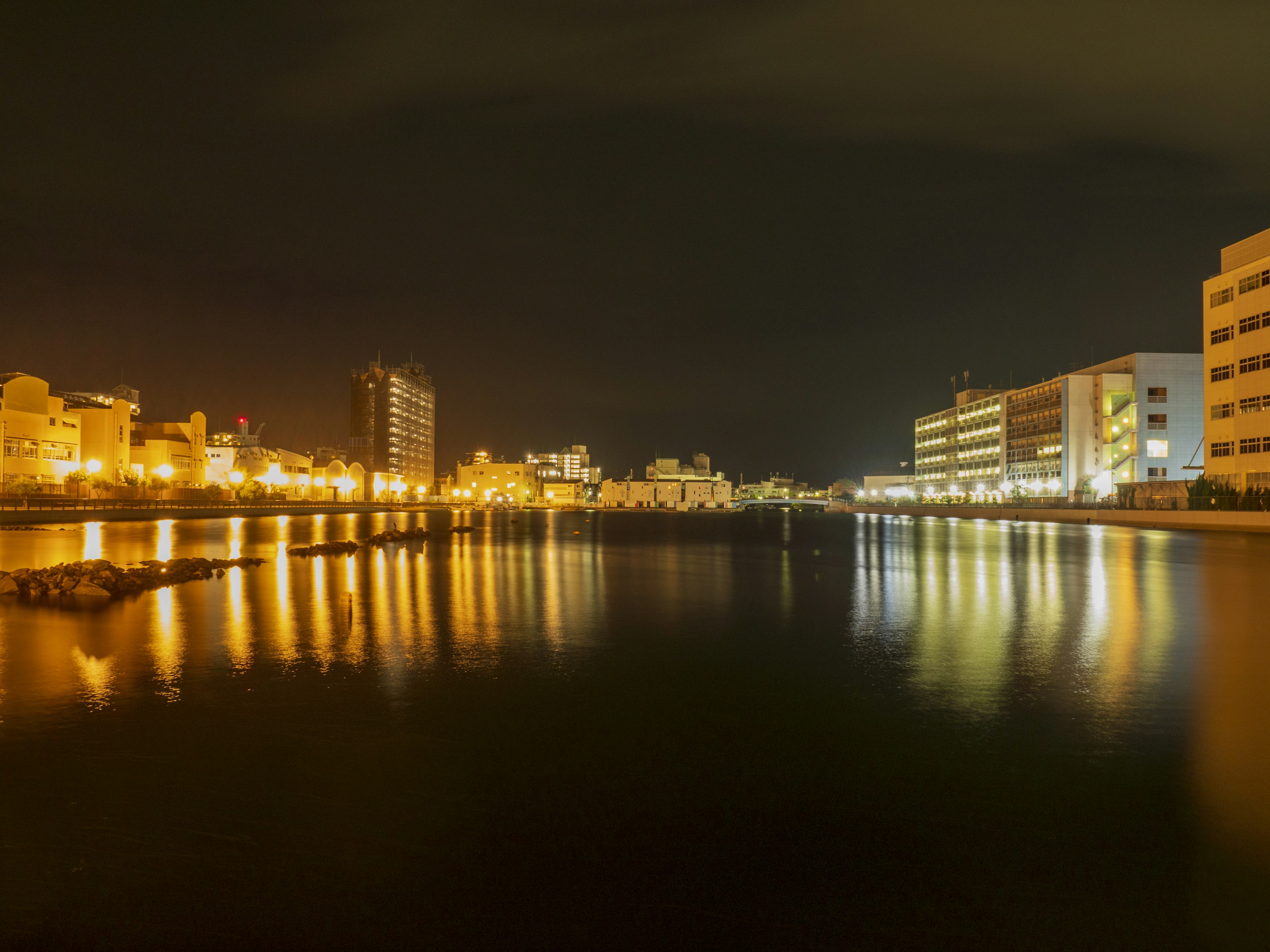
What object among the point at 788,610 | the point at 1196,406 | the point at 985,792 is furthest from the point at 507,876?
the point at 1196,406

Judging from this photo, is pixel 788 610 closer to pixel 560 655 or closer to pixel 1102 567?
pixel 560 655

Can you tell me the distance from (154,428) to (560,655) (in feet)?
368

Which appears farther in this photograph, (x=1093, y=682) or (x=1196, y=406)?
(x=1196, y=406)

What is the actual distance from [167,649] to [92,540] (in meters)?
33.1

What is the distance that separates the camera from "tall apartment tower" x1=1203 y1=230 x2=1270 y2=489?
58.6 m

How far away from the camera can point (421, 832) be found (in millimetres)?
5988

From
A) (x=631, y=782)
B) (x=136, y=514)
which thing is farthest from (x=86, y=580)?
(x=136, y=514)

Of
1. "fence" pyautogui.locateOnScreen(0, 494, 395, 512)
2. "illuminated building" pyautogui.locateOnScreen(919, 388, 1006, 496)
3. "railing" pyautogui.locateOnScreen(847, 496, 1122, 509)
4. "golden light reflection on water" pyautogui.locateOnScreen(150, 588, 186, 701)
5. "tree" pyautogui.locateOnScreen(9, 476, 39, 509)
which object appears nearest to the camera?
"golden light reflection on water" pyautogui.locateOnScreen(150, 588, 186, 701)

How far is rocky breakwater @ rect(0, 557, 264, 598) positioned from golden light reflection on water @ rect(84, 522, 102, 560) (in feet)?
24.5

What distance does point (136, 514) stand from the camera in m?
64.7

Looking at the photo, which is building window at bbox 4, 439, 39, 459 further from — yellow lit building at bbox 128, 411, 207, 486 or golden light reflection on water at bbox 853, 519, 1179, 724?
golden light reflection on water at bbox 853, 519, 1179, 724

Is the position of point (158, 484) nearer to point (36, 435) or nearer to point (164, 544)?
point (36, 435)

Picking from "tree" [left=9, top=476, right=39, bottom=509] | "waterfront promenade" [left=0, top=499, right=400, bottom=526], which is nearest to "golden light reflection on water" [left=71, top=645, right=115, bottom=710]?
"waterfront promenade" [left=0, top=499, right=400, bottom=526]

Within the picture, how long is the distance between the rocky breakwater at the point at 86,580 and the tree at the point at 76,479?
6413cm
